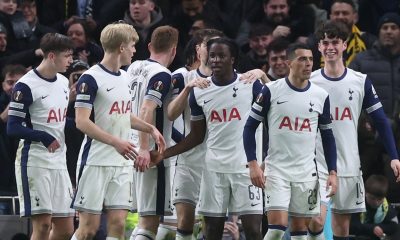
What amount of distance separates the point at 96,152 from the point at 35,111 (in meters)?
0.83

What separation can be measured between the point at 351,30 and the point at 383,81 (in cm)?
111

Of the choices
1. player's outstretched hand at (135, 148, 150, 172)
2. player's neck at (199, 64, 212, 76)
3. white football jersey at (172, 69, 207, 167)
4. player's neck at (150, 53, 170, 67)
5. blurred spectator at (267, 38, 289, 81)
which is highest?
blurred spectator at (267, 38, 289, 81)

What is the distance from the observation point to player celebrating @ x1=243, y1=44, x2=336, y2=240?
1383cm

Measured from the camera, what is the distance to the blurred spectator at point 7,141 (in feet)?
58.2

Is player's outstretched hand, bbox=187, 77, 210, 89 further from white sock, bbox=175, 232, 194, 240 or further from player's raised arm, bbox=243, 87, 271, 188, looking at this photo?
white sock, bbox=175, 232, 194, 240

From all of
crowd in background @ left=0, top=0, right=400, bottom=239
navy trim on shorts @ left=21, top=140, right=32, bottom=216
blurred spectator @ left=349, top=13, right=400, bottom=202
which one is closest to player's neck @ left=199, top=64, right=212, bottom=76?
navy trim on shorts @ left=21, top=140, right=32, bottom=216

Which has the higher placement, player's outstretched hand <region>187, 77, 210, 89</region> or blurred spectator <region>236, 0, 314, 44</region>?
blurred spectator <region>236, 0, 314, 44</region>

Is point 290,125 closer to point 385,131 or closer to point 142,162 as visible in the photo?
point 385,131

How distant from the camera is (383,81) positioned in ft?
59.5

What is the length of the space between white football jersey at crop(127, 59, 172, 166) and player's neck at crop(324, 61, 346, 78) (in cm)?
156

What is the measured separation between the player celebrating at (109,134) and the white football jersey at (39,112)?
0.55m

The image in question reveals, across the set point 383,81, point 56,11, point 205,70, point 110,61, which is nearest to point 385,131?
point 205,70

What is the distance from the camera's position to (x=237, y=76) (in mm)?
14156

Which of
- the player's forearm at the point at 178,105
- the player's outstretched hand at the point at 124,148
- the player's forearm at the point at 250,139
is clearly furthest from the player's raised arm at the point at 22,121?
the player's forearm at the point at 250,139
